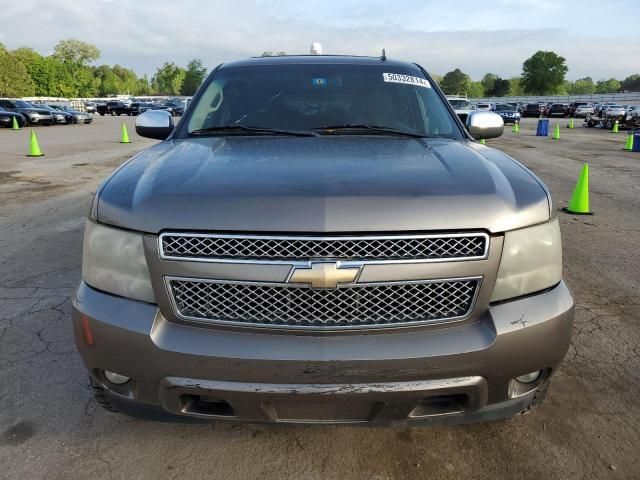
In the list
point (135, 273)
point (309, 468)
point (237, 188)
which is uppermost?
point (237, 188)

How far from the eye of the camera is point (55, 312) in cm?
369

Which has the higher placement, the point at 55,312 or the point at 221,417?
the point at 221,417

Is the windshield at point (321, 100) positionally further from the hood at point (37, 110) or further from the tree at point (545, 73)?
the tree at point (545, 73)

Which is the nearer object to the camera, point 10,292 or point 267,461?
point 267,461

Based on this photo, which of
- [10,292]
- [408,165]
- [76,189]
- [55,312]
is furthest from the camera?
[76,189]

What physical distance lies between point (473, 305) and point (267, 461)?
115cm

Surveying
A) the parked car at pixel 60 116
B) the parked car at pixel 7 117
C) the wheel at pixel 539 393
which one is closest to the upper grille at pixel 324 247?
the wheel at pixel 539 393

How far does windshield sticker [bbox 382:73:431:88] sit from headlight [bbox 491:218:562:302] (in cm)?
168

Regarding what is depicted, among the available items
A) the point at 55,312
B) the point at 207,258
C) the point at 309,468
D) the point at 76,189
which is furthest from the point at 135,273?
the point at 76,189

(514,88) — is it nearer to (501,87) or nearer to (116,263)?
(501,87)

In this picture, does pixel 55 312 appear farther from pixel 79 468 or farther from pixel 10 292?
pixel 79 468

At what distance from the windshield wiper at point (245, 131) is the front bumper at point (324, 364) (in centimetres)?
133

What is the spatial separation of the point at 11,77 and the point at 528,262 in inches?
3545

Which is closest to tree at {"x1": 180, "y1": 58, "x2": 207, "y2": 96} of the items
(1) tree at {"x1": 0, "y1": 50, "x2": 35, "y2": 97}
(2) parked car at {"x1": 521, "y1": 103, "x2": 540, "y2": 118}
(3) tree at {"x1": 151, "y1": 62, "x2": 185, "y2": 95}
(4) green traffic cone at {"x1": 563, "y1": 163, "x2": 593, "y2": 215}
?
(3) tree at {"x1": 151, "y1": 62, "x2": 185, "y2": 95}
